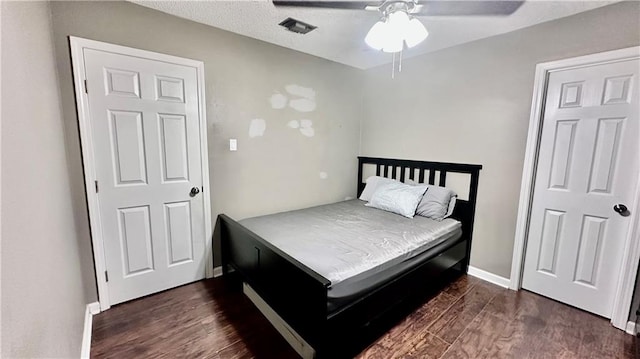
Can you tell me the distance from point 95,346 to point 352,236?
194cm

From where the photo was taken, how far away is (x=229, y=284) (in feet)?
8.59

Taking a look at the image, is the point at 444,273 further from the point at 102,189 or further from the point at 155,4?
the point at 155,4

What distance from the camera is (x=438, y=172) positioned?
9.99 ft

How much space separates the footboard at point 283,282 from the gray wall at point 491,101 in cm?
208

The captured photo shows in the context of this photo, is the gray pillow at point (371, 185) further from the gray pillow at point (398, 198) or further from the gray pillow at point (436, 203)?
the gray pillow at point (436, 203)

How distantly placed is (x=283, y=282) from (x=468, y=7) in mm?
2319

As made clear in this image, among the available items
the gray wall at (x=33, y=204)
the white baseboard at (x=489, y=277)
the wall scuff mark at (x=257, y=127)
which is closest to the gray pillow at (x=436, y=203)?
the white baseboard at (x=489, y=277)

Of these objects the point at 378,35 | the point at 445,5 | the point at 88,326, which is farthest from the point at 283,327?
the point at 445,5

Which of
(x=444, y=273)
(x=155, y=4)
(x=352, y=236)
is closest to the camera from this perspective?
(x=155, y=4)

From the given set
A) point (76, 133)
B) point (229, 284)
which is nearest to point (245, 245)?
point (229, 284)

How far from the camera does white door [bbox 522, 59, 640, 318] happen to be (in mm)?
2012

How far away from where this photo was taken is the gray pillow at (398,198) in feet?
9.34

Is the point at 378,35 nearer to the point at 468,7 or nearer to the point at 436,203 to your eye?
the point at 468,7

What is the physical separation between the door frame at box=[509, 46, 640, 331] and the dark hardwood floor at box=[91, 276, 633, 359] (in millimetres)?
198
